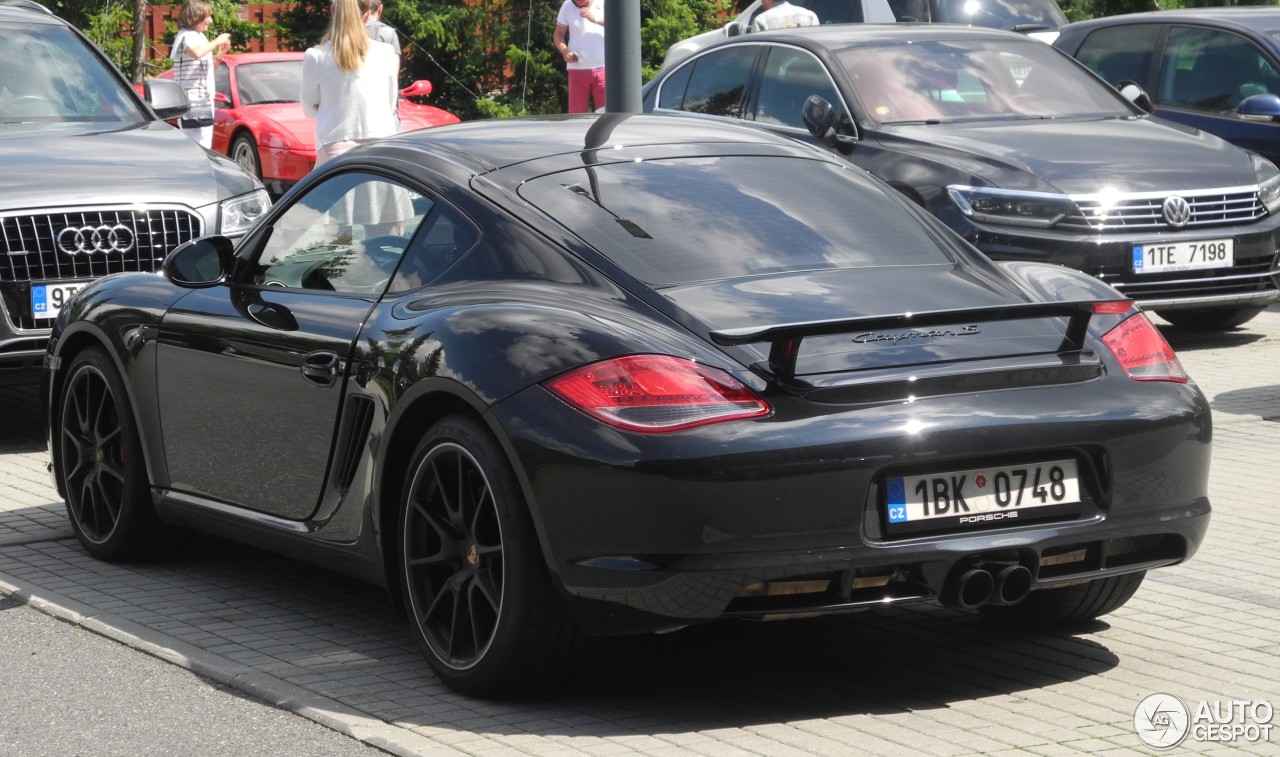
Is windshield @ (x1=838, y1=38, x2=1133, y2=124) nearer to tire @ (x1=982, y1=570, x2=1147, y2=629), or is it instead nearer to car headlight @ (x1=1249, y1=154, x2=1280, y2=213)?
car headlight @ (x1=1249, y1=154, x2=1280, y2=213)

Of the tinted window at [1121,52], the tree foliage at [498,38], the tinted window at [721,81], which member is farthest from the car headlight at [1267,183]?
the tree foliage at [498,38]

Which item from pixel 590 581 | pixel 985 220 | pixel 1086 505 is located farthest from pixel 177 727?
pixel 985 220

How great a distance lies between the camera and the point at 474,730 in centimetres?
463

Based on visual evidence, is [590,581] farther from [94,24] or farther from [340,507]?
[94,24]

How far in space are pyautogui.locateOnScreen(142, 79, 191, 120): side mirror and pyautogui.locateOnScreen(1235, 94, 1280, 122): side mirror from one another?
6277mm

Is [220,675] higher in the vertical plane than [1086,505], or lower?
lower

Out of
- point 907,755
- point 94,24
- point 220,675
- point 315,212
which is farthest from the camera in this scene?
point 94,24

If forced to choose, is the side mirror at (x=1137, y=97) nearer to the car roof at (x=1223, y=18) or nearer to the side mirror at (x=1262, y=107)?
the side mirror at (x=1262, y=107)

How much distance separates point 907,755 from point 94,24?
30281 mm

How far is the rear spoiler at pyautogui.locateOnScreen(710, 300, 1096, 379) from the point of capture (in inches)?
174

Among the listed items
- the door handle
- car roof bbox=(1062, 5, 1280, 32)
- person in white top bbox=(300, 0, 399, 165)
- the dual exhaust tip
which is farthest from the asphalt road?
car roof bbox=(1062, 5, 1280, 32)

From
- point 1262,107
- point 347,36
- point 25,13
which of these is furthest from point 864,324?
point 1262,107

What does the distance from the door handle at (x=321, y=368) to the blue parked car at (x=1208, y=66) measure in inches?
323

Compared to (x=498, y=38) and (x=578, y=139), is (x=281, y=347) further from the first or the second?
→ (x=498, y=38)
